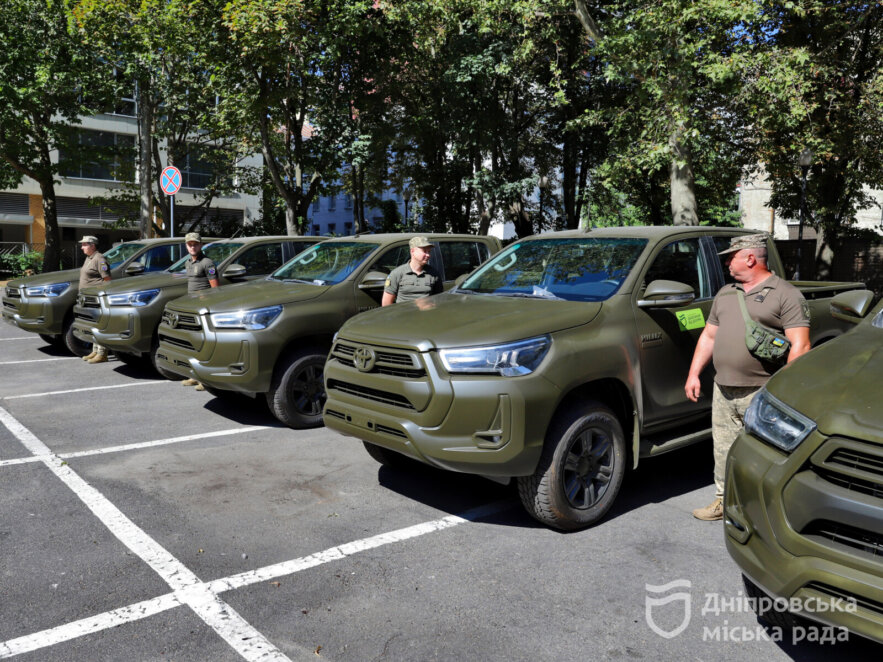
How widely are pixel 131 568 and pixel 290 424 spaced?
2880 mm

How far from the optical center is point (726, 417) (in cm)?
446

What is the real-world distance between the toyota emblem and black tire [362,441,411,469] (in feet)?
3.43

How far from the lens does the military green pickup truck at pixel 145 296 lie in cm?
880

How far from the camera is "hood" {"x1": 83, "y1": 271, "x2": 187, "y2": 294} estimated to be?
901cm

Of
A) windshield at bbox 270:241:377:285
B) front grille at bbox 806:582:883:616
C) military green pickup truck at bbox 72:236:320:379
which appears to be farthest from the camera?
military green pickup truck at bbox 72:236:320:379

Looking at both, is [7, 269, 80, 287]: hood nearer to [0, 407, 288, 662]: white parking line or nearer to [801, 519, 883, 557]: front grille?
[0, 407, 288, 662]: white parking line

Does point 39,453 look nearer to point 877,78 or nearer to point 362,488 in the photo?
point 362,488

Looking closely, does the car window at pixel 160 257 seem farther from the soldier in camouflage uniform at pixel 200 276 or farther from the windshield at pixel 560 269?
the windshield at pixel 560 269

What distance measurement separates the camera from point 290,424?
6723 mm

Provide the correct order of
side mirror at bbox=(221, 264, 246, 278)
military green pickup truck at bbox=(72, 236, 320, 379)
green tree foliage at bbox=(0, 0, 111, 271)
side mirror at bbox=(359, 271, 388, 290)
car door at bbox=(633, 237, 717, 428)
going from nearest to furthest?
car door at bbox=(633, 237, 717, 428) → side mirror at bbox=(359, 271, 388, 290) → side mirror at bbox=(221, 264, 246, 278) → military green pickup truck at bbox=(72, 236, 320, 379) → green tree foliage at bbox=(0, 0, 111, 271)

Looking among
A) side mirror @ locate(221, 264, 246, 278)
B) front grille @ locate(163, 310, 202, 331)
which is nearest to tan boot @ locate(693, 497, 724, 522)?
front grille @ locate(163, 310, 202, 331)

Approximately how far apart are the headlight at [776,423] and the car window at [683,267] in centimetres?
192

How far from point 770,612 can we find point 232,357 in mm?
4702

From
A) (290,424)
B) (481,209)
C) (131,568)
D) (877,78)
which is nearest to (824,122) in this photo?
(877,78)
